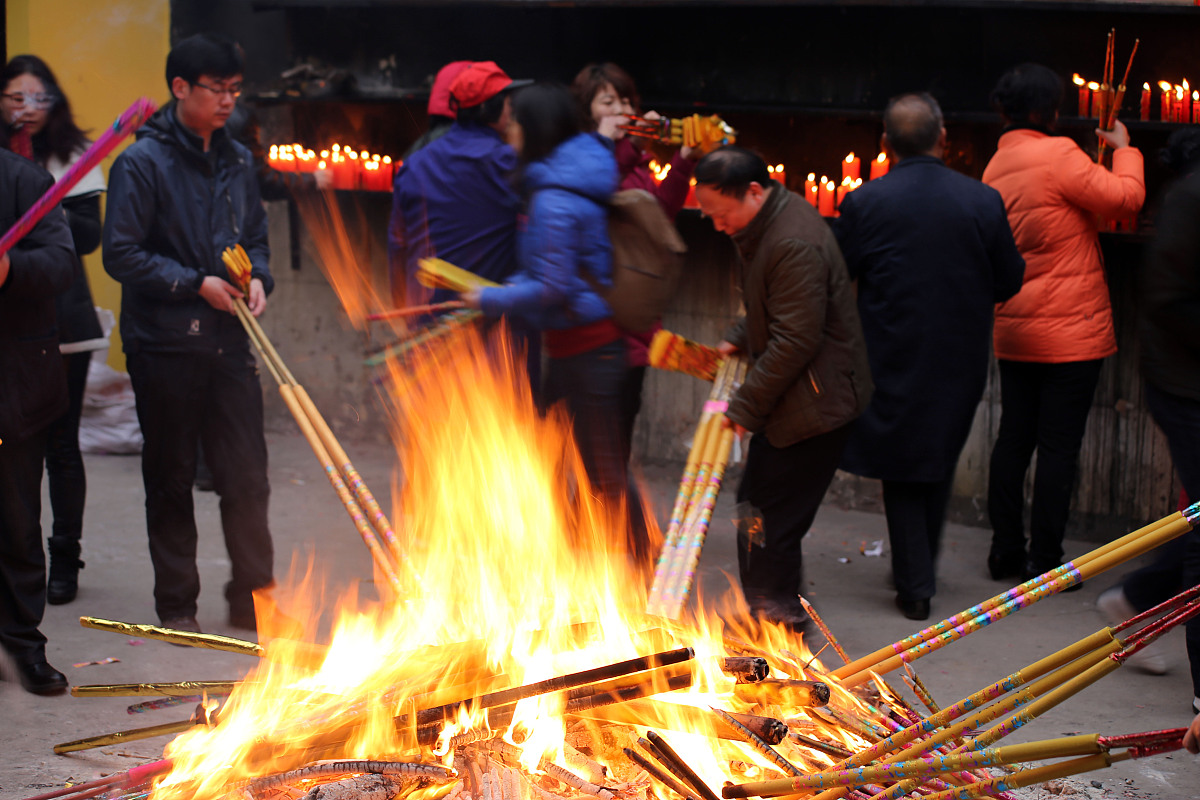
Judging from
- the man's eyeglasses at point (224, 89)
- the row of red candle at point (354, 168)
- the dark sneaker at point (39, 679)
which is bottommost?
the dark sneaker at point (39, 679)

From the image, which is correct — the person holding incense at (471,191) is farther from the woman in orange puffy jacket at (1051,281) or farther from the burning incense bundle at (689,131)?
the woman in orange puffy jacket at (1051,281)

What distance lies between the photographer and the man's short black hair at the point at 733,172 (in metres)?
4.18

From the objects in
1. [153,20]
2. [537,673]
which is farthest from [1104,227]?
[153,20]

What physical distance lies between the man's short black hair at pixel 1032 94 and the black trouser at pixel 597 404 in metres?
2.13

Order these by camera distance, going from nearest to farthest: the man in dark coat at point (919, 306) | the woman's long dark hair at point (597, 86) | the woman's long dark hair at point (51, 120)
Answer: the man in dark coat at point (919, 306)
the woman's long dark hair at point (51, 120)
the woman's long dark hair at point (597, 86)

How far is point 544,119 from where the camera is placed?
14.0 feet

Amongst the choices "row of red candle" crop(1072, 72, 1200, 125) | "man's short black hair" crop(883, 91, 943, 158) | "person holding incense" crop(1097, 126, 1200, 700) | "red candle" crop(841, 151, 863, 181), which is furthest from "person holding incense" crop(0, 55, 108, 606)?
"row of red candle" crop(1072, 72, 1200, 125)

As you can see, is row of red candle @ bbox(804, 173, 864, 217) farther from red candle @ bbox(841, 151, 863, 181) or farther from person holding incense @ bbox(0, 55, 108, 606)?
person holding incense @ bbox(0, 55, 108, 606)

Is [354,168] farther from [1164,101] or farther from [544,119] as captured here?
[1164,101]

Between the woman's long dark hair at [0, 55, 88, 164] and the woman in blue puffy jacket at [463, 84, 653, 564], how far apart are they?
6.88ft

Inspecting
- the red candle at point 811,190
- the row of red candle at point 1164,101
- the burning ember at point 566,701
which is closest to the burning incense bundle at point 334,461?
the burning ember at point 566,701

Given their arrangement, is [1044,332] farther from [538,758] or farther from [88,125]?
[88,125]

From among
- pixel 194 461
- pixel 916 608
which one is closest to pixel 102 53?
pixel 194 461

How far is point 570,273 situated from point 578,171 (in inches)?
13.9
